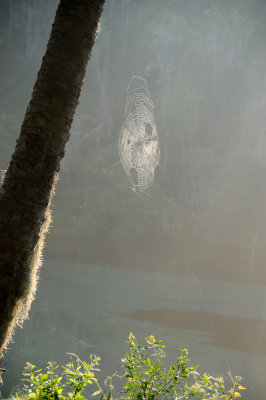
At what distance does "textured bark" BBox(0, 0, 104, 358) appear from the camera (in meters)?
1.50

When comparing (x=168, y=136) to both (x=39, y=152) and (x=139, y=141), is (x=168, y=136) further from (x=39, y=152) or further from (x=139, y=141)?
(x=39, y=152)

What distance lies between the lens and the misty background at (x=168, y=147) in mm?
17578

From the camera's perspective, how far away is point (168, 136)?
66.4 feet

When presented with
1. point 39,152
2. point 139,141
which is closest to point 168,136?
point 139,141

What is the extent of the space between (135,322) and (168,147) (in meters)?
12.7

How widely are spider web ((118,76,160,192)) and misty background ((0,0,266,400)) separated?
0.45m

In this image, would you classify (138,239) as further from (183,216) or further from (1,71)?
(1,71)

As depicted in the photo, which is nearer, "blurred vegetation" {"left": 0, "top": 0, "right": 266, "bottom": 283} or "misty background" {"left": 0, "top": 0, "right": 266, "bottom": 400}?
"misty background" {"left": 0, "top": 0, "right": 266, "bottom": 400}

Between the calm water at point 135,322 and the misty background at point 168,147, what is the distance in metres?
0.49

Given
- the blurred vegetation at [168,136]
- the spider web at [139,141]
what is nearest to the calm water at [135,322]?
the blurred vegetation at [168,136]

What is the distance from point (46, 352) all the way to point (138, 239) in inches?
495

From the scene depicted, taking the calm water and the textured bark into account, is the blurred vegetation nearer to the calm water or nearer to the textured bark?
the calm water

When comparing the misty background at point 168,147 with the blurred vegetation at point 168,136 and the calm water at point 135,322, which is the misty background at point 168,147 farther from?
the calm water at point 135,322

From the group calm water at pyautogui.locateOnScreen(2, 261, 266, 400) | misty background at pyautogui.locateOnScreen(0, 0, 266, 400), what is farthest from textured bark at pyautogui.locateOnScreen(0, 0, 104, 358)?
misty background at pyautogui.locateOnScreen(0, 0, 266, 400)
